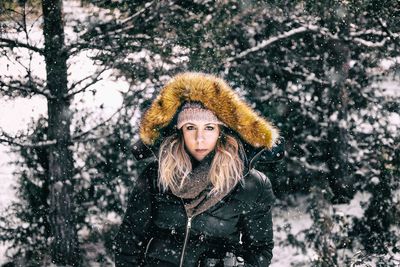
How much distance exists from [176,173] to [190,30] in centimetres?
Answer: 538

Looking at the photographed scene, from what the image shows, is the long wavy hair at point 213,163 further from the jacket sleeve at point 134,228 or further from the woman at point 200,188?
the jacket sleeve at point 134,228

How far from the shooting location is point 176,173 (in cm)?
256

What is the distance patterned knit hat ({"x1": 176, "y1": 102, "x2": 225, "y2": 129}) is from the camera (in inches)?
101

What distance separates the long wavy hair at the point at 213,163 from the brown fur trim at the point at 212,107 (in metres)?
0.10

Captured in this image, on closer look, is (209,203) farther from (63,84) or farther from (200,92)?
(63,84)

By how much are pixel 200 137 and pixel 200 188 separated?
0.27 m

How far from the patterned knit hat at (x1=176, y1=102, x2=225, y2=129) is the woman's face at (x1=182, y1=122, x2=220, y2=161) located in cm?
3

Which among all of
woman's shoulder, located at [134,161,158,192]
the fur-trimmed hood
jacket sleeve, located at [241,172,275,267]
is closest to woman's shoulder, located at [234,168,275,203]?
jacket sleeve, located at [241,172,275,267]

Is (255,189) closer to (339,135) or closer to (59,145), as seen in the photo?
(59,145)

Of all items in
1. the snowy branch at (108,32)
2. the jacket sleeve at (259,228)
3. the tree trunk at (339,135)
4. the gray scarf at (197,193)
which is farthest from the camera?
the tree trunk at (339,135)

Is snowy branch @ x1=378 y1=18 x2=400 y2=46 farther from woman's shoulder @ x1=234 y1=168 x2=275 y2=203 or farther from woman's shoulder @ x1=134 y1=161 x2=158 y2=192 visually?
woman's shoulder @ x1=134 y1=161 x2=158 y2=192

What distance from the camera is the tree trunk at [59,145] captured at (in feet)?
23.0

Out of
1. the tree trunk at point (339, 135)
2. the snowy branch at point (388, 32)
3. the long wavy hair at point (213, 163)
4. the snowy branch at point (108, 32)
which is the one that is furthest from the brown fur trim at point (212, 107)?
the tree trunk at point (339, 135)

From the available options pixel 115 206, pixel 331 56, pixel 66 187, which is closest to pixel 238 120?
pixel 66 187
